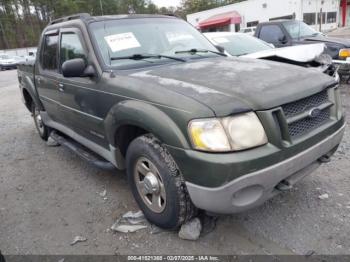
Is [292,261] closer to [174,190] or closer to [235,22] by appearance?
[174,190]

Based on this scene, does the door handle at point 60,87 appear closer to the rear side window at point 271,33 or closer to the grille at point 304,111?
the grille at point 304,111

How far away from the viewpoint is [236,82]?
2.58m

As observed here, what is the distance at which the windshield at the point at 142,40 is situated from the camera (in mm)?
3287

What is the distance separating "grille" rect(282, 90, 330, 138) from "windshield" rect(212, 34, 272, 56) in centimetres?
427

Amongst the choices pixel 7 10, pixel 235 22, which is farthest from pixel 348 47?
pixel 7 10

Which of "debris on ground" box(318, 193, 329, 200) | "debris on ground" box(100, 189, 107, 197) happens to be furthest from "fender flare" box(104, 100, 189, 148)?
"debris on ground" box(318, 193, 329, 200)

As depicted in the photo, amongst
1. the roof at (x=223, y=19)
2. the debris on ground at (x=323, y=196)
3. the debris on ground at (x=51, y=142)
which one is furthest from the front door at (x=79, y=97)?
the roof at (x=223, y=19)

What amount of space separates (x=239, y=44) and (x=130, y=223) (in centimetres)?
528

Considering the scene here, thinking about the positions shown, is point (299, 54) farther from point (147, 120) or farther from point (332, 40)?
point (147, 120)

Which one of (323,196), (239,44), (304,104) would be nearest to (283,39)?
(239,44)

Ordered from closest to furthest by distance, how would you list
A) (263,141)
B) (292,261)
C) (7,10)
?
(263,141) < (292,261) < (7,10)

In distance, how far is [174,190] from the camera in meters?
2.52

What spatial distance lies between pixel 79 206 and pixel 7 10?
57.5 metres

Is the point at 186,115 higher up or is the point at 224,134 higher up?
the point at 186,115
